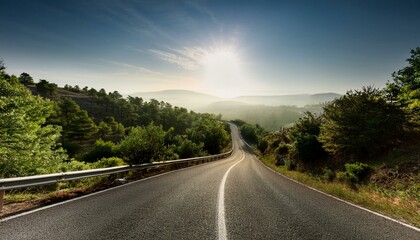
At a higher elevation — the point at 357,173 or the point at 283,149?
the point at 357,173

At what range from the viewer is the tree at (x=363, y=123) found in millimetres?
14648

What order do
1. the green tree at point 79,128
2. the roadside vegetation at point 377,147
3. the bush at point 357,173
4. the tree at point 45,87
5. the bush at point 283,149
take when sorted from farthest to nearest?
the tree at point 45,87 → the green tree at point 79,128 → the bush at point 283,149 → the bush at point 357,173 → the roadside vegetation at point 377,147

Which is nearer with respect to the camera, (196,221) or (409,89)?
(196,221)

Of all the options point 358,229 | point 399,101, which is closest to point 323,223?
point 358,229

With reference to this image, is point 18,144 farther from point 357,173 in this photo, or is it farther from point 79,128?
point 79,128

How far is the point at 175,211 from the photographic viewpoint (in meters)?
5.77

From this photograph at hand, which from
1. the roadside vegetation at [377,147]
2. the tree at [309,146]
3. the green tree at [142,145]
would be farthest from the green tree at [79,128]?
the roadside vegetation at [377,147]

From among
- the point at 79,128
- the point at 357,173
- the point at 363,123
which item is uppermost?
the point at 363,123

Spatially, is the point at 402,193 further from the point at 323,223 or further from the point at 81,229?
the point at 81,229

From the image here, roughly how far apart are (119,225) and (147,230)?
0.67 meters

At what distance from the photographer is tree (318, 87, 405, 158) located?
1465cm

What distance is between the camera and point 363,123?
15.9 meters

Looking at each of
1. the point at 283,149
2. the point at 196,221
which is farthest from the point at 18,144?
the point at 283,149

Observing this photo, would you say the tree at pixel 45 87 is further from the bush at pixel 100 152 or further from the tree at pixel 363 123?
the tree at pixel 363 123
